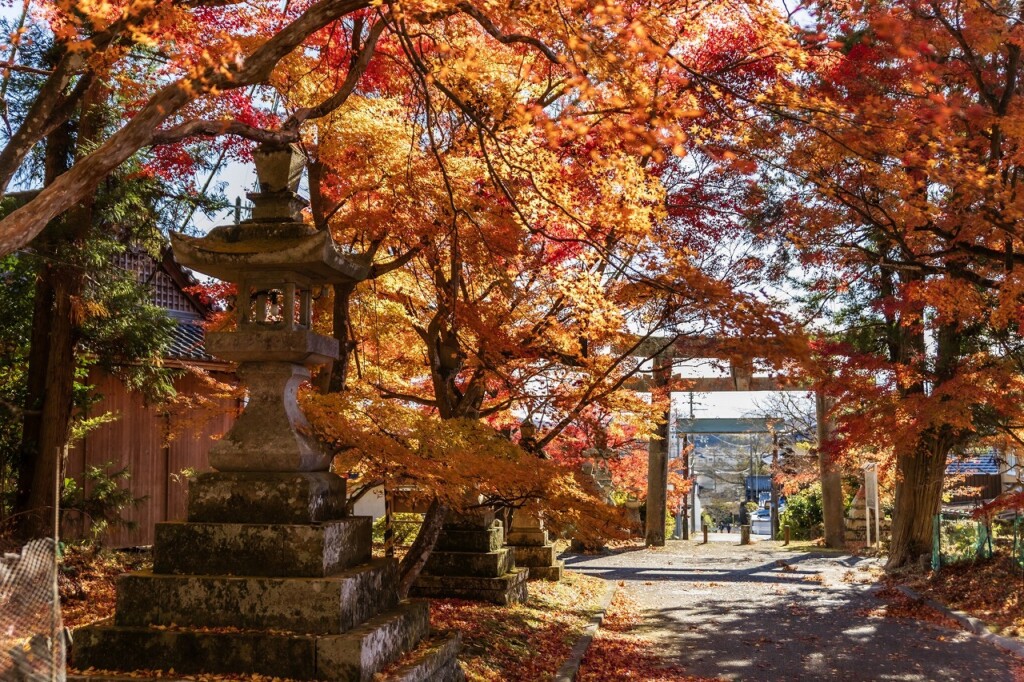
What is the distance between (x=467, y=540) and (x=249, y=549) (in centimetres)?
693

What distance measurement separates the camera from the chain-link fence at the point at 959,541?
17141 mm

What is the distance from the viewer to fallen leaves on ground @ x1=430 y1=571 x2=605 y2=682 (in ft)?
31.1

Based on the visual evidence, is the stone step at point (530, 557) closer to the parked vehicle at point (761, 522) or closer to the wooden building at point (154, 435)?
the wooden building at point (154, 435)

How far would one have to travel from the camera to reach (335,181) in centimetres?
1056

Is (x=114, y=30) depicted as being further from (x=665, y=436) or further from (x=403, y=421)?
(x=665, y=436)

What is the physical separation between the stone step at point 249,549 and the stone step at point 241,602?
0.13 meters

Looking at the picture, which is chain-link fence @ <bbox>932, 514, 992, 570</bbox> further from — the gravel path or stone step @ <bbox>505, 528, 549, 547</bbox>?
stone step @ <bbox>505, 528, 549, 547</bbox>

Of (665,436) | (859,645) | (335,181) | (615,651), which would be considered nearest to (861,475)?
(665,436)

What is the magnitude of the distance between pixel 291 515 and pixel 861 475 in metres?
27.2

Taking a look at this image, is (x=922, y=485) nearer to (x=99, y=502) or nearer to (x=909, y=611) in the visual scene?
(x=909, y=611)

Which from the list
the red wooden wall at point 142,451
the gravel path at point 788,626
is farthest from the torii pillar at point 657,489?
the red wooden wall at point 142,451

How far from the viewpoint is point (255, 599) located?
270 inches

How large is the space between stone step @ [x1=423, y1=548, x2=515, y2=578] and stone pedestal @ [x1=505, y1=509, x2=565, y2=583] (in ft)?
11.3

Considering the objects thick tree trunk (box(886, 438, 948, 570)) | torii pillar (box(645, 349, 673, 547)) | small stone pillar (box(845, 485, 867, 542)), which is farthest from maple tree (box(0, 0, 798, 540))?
small stone pillar (box(845, 485, 867, 542))
